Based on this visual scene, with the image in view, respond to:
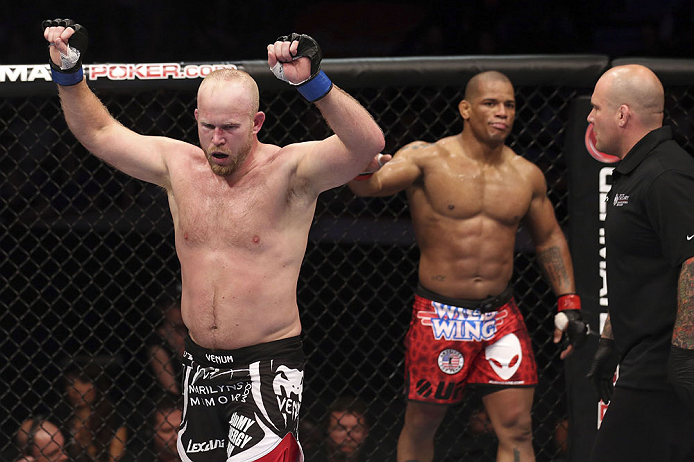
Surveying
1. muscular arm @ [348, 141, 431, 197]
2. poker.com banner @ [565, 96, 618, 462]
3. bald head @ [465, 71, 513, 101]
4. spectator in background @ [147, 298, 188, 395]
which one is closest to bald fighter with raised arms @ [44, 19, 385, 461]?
muscular arm @ [348, 141, 431, 197]

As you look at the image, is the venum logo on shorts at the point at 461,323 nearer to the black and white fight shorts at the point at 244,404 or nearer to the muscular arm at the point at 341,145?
the black and white fight shorts at the point at 244,404

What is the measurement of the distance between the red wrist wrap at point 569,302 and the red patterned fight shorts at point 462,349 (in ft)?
0.53

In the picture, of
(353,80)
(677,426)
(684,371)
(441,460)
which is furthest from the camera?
(441,460)

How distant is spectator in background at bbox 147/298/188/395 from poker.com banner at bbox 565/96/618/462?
1.62 m

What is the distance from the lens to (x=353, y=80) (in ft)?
8.88

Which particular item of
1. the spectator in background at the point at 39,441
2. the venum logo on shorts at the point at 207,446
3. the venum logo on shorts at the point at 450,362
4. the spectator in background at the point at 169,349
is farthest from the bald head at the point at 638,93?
the spectator in background at the point at 39,441

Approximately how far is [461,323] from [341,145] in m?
1.14

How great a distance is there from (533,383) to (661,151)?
1.09 metres

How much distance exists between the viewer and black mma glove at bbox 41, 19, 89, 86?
1989mm

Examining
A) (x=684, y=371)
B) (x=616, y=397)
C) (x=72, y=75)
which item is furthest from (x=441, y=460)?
(x=72, y=75)

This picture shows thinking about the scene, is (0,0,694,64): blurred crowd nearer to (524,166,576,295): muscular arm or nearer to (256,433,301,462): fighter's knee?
(524,166,576,295): muscular arm

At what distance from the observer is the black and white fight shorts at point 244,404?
1.95m

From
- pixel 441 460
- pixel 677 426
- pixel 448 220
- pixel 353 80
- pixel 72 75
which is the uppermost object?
pixel 353 80

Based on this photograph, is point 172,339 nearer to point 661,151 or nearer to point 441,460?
point 441,460
